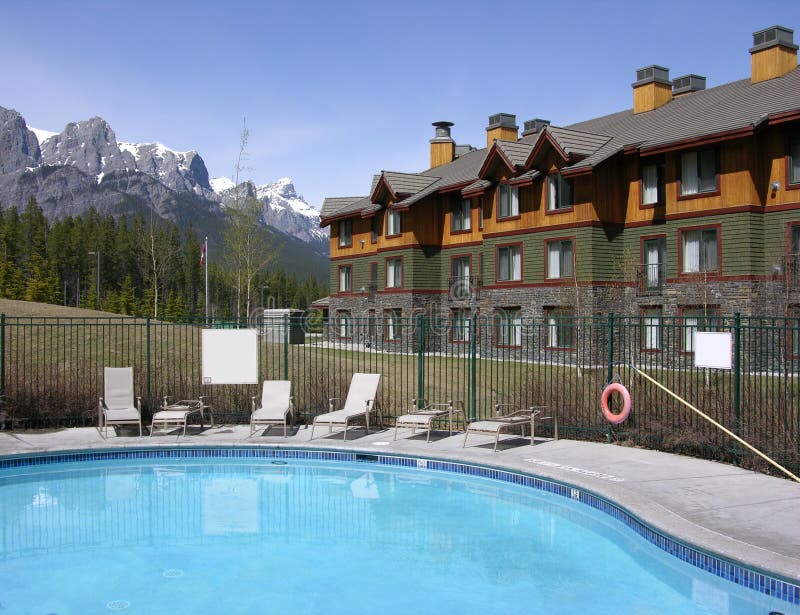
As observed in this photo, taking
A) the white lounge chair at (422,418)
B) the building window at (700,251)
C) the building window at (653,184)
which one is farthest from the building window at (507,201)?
the white lounge chair at (422,418)

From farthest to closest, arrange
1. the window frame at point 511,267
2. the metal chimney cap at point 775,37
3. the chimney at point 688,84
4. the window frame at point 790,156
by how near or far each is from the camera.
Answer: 1. the chimney at point 688,84
2. the window frame at point 511,267
3. the metal chimney cap at point 775,37
4. the window frame at point 790,156

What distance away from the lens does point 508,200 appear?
98.5 ft

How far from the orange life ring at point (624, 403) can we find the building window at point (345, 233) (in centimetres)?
3028

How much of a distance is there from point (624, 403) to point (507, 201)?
20.5 meters

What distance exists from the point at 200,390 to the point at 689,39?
53.3ft

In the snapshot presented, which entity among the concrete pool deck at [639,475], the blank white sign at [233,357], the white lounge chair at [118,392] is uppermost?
the blank white sign at [233,357]

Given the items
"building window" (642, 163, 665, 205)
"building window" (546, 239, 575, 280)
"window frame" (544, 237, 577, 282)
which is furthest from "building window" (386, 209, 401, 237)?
"building window" (642, 163, 665, 205)

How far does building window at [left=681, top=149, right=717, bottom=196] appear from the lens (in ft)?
77.5

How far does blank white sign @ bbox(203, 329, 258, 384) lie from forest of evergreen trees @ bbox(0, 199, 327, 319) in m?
52.6

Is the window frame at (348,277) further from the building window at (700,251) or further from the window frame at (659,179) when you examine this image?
the building window at (700,251)

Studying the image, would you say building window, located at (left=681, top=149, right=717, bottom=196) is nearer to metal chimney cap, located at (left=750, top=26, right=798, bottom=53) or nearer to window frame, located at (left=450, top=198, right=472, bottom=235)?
metal chimney cap, located at (left=750, top=26, right=798, bottom=53)

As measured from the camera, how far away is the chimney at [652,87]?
2927cm

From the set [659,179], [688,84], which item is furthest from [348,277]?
[688,84]

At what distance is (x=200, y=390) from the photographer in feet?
44.2
